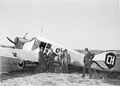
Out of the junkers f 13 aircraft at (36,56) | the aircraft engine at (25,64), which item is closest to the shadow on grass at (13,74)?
the aircraft engine at (25,64)

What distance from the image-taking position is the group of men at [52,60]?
10.9 m

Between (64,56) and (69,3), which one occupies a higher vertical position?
(69,3)

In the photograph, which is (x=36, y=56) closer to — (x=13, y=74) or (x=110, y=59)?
(x=13, y=74)

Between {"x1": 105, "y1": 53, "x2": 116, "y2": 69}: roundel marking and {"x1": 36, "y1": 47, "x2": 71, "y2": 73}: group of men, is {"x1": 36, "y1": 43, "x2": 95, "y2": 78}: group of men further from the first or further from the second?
{"x1": 105, "y1": 53, "x2": 116, "y2": 69}: roundel marking

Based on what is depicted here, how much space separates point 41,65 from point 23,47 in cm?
262

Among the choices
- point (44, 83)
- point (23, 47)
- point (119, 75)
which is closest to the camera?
point (44, 83)

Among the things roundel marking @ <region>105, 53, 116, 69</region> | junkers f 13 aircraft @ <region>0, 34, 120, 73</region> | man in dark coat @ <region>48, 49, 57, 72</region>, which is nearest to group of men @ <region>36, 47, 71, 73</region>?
man in dark coat @ <region>48, 49, 57, 72</region>

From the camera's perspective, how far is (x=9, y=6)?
9297mm

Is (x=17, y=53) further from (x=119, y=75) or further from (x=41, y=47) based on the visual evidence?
(x=119, y=75)

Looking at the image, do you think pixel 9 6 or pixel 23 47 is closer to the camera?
pixel 9 6

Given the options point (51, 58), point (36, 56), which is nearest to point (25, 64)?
point (36, 56)

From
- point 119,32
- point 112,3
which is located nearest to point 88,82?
point 119,32

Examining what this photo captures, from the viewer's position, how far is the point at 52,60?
1110 centimetres

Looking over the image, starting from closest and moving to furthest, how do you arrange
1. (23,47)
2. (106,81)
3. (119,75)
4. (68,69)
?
(106,81)
(119,75)
(68,69)
(23,47)
